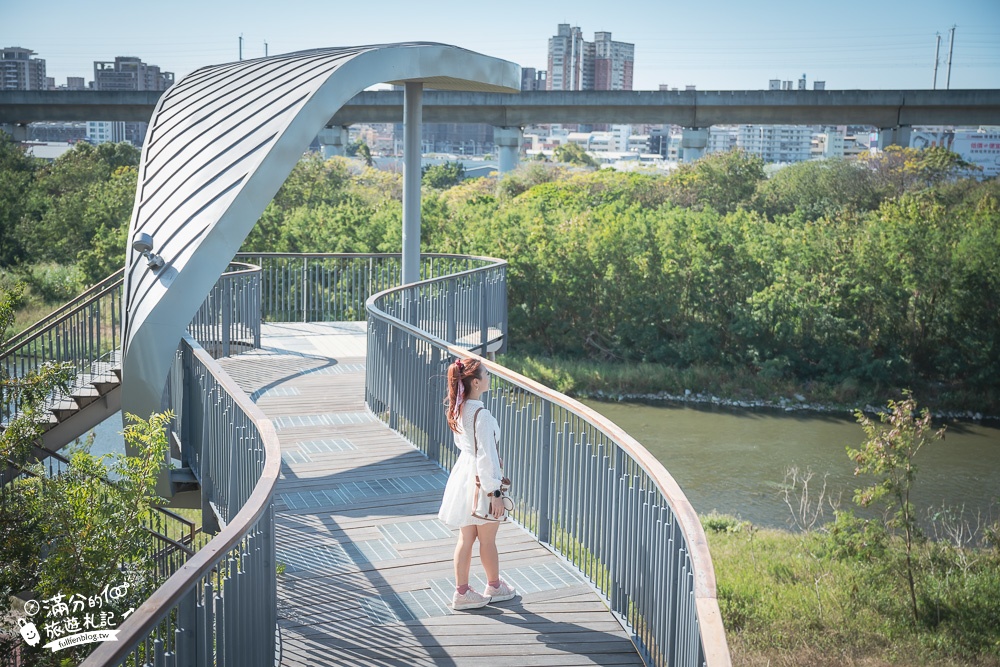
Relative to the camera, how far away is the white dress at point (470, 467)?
20.2 ft

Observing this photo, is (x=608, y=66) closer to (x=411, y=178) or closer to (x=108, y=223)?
(x=108, y=223)

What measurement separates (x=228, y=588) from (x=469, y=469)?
2020 millimetres

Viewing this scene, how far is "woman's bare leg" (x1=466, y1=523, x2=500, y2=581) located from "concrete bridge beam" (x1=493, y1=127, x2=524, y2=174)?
4343cm

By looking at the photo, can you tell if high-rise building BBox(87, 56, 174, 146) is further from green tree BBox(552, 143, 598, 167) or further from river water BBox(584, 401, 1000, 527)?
river water BBox(584, 401, 1000, 527)

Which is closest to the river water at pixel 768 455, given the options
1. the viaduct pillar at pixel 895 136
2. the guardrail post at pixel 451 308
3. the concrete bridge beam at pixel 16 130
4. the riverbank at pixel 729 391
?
the riverbank at pixel 729 391

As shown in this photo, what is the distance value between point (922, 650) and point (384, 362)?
8.05 metres

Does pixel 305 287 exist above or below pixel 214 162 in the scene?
below

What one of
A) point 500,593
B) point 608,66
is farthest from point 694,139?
point 608,66

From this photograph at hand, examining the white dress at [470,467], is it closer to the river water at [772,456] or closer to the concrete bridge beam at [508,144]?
the river water at [772,456]

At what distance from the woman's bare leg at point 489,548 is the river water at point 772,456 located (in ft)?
46.7

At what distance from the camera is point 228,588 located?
4547 millimetres

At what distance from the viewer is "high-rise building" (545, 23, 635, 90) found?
179500mm

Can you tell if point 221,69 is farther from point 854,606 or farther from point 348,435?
point 854,606

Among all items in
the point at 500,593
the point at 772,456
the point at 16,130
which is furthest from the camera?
the point at 16,130
